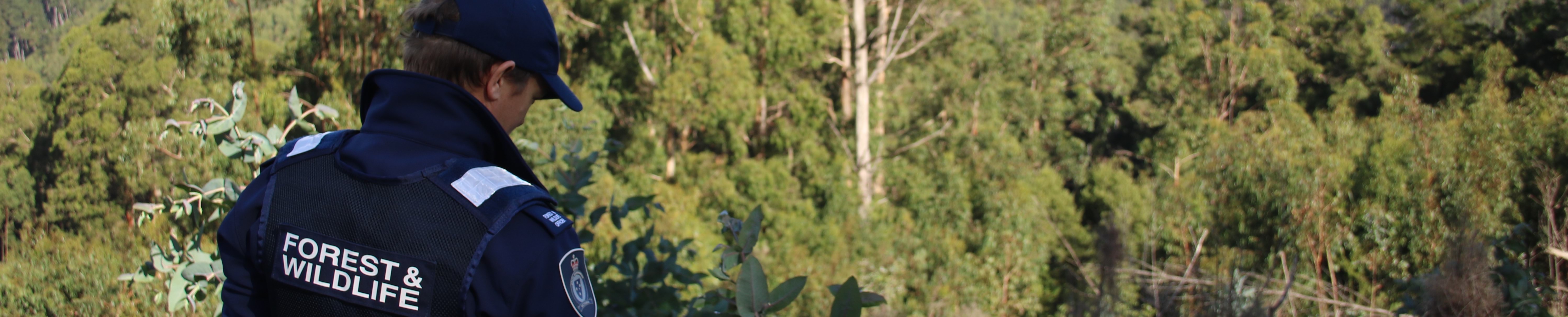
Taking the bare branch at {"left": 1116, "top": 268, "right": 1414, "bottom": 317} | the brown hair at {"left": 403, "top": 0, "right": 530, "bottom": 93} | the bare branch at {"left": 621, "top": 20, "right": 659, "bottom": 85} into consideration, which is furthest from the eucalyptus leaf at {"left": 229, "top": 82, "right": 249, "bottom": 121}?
the bare branch at {"left": 621, "top": 20, "right": 659, "bottom": 85}

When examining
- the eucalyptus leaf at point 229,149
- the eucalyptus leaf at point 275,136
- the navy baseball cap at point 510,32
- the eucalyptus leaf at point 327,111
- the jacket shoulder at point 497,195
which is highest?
the navy baseball cap at point 510,32

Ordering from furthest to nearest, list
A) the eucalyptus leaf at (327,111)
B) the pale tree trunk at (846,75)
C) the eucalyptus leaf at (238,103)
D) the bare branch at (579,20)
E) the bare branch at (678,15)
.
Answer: the pale tree trunk at (846,75) < the bare branch at (579,20) < the bare branch at (678,15) < the eucalyptus leaf at (327,111) < the eucalyptus leaf at (238,103)

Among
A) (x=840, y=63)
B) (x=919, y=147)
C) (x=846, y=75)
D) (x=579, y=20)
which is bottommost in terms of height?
(x=919, y=147)

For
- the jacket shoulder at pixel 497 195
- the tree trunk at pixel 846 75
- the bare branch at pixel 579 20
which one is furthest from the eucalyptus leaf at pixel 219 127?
the tree trunk at pixel 846 75

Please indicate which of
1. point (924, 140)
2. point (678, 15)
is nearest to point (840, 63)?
point (924, 140)

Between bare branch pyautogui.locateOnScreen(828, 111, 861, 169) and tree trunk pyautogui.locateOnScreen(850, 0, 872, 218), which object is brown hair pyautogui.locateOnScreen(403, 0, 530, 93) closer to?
bare branch pyautogui.locateOnScreen(828, 111, 861, 169)

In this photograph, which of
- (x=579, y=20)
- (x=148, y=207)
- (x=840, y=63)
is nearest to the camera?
(x=148, y=207)

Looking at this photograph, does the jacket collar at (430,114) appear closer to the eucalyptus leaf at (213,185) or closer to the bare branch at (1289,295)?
the eucalyptus leaf at (213,185)

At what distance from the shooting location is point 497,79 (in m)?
0.87

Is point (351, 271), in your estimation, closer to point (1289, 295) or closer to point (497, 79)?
point (497, 79)

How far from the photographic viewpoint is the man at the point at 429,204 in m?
0.74

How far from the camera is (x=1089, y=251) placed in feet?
46.1

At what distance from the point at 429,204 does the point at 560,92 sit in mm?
187

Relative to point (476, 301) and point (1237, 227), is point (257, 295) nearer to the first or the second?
point (476, 301)
